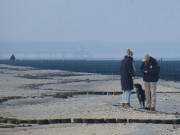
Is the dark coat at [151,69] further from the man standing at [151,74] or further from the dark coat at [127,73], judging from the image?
the dark coat at [127,73]

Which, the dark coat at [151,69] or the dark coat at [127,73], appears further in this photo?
the dark coat at [127,73]

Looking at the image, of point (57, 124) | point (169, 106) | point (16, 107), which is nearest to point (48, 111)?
point (16, 107)

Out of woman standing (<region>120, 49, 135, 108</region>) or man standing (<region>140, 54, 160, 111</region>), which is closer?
man standing (<region>140, 54, 160, 111</region>)

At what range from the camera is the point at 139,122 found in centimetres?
1150

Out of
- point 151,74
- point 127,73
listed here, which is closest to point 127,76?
point 127,73

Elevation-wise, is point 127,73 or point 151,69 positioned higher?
point 151,69

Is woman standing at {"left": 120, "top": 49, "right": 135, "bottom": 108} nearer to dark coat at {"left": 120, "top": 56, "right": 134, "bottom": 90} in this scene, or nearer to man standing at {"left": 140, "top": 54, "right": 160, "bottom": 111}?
dark coat at {"left": 120, "top": 56, "right": 134, "bottom": 90}

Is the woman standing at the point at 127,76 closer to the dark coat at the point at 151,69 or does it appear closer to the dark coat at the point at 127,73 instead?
the dark coat at the point at 127,73

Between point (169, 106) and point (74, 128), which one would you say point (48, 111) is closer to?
point (74, 128)

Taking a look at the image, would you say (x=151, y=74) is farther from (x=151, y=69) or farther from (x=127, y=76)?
(x=127, y=76)

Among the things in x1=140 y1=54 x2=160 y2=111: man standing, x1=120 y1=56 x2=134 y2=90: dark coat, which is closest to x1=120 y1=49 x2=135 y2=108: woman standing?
x1=120 y1=56 x2=134 y2=90: dark coat

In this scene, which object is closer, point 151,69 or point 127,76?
point 151,69

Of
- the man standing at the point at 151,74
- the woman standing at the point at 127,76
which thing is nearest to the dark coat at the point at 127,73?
the woman standing at the point at 127,76

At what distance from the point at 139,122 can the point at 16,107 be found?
17.5 feet
